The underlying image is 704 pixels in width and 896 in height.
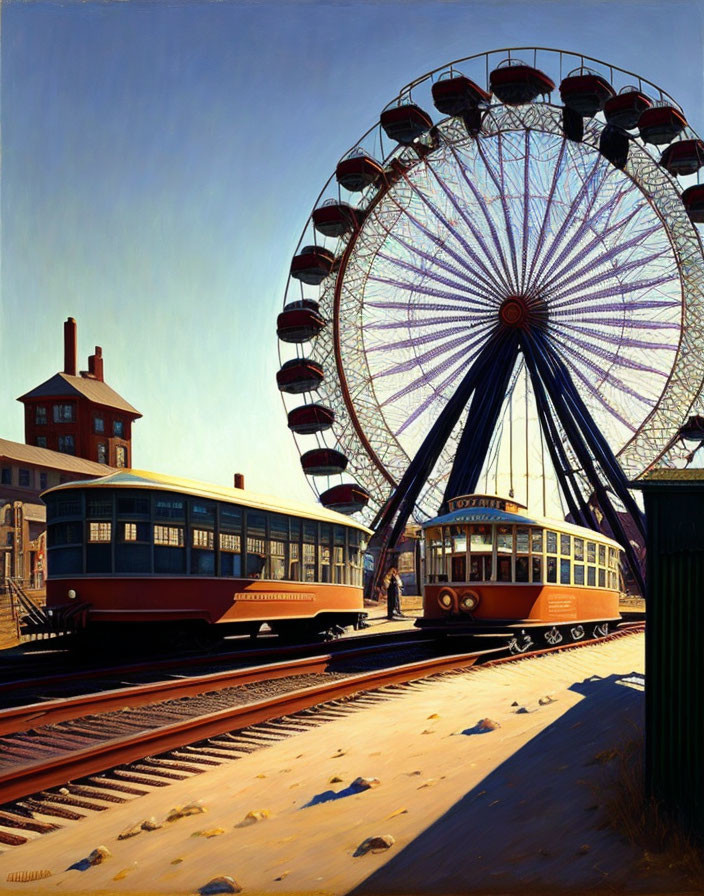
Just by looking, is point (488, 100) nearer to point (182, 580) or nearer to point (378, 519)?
point (378, 519)

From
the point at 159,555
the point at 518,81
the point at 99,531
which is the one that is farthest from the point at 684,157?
the point at 99,531

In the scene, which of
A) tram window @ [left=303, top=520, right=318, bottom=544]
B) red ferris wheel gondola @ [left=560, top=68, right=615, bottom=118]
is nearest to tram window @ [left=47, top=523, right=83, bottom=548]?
tram window @ [left=303, top=520, right=318, bottom=544]

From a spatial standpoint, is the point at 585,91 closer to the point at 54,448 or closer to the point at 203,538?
the point at 203,538

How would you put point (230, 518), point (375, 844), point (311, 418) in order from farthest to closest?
point (311, 418)
point (230, 518)
point (375, 844)

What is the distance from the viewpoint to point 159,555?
1650 cm

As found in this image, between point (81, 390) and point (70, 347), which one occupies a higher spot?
point (70, 347)

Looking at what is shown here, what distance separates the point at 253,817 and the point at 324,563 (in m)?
13.4

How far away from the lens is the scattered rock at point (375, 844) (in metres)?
6.99

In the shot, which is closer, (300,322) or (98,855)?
(98,855)

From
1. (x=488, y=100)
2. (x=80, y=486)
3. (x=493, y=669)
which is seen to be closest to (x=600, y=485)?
(x=488, y=100)

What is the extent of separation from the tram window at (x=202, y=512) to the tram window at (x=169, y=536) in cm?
35

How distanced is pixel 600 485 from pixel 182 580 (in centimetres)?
2186

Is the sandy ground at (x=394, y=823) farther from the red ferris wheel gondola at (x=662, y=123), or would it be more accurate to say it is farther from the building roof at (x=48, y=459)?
the building roof at (x=48, y=459)

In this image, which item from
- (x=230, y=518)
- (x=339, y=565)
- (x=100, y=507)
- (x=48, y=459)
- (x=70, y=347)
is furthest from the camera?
(x=48, y=459)
